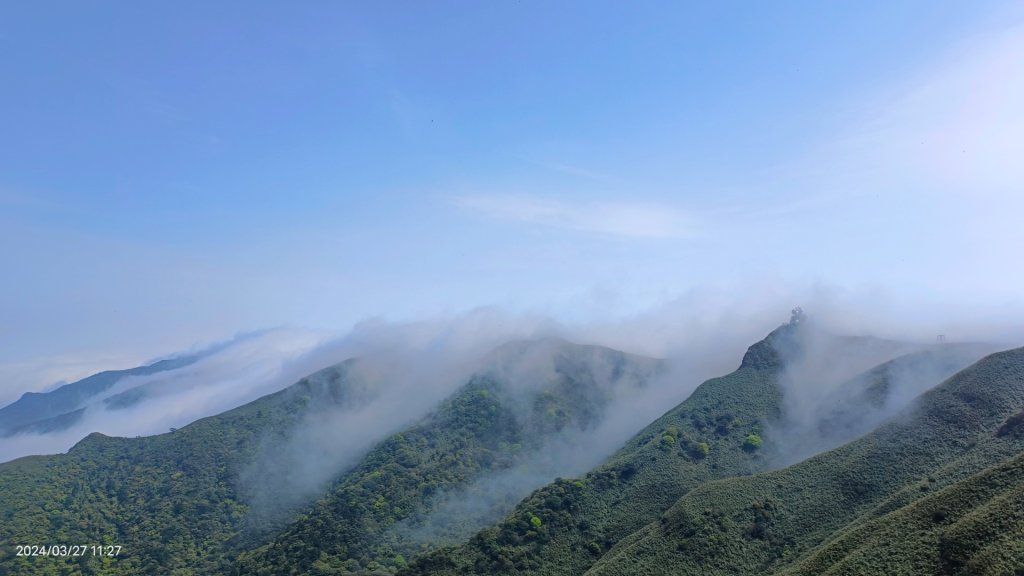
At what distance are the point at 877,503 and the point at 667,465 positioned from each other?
44509mm

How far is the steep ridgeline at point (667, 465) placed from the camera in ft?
380

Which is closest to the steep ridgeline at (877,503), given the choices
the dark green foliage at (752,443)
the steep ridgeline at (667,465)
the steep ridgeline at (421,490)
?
the steep ridgeline at (667,465)

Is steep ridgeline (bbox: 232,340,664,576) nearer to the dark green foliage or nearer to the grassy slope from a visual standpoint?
the grassy slope

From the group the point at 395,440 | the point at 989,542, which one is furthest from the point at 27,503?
the point at 989,542

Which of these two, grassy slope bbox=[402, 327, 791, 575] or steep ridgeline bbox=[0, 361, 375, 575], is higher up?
steep ridgeline bbox=[0, 361, 375, 575]

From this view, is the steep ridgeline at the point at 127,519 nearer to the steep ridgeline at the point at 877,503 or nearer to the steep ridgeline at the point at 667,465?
the steep ridgeline at the point at 667,465

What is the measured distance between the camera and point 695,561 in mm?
99188

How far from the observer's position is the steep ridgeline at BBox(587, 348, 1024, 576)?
74125mm

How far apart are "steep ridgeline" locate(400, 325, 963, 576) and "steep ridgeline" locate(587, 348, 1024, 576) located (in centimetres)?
1118

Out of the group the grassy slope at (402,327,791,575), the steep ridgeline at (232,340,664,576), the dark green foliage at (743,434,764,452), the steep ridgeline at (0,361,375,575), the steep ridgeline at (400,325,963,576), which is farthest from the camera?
the steep ridgeline at (0,361,375,575)

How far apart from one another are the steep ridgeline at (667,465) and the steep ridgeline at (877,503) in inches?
440

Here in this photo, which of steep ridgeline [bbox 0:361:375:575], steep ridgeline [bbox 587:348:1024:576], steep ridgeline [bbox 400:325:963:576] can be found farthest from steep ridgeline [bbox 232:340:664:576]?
steep ridgeline [bbox 587:348:1024:576]

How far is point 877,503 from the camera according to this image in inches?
3971

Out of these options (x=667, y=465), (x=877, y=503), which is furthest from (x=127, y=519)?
(x=877, y=503)
